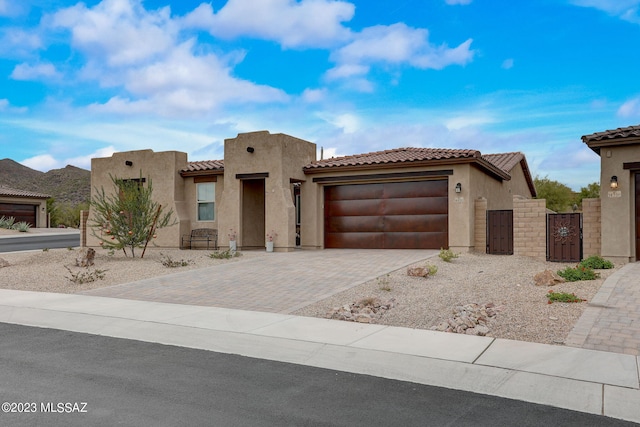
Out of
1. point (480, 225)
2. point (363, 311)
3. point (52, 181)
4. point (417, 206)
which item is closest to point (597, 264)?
point (480, 225)

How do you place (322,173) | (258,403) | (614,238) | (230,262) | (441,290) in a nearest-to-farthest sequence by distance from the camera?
1. (258,403)
2. (441,290)
3. (614,238)
4. (230,262)
5. (322,173)

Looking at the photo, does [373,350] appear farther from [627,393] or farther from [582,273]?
[582,273]

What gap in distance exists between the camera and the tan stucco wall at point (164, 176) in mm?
23031

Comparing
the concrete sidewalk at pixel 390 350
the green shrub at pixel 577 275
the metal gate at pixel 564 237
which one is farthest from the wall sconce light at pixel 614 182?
the concrete sidewalk at pixel 390 350

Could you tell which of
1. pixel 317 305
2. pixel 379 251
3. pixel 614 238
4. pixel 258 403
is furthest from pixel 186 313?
pixel 614 238

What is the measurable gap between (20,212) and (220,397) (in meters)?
45.6

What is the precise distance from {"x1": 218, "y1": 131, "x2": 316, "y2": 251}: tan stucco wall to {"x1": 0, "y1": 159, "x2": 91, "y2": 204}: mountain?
2369 inches

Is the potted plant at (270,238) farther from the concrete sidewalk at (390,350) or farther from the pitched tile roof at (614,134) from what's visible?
the pitched tile roof at (614,134)

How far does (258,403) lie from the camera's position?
206 inches

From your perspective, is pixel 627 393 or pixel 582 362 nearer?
pixel 627 393

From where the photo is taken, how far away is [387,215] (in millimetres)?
20469

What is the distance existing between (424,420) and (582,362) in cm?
288

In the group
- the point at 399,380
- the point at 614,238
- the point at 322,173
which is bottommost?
the point at 399,380

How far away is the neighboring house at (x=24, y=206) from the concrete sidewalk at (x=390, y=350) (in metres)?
37.0
